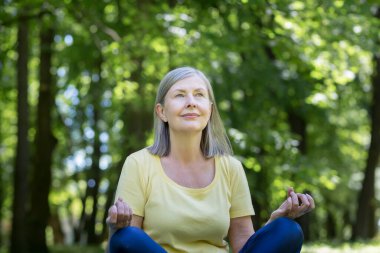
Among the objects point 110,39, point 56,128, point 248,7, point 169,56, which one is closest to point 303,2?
point 248,7

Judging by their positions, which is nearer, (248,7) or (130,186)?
(130,186)

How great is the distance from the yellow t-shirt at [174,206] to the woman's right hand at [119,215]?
0.42 meters

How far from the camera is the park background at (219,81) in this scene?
773 cm

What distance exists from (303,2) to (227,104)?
195 inches

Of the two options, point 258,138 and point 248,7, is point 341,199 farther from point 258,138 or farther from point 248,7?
point 248,7

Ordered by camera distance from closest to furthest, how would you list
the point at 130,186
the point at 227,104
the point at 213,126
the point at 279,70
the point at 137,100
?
1. the point at 130,186
2. the point at 213,126
3. the point at 137,100
4. the point at 279,70
5. the point at 227,104

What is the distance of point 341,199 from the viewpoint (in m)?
20.0

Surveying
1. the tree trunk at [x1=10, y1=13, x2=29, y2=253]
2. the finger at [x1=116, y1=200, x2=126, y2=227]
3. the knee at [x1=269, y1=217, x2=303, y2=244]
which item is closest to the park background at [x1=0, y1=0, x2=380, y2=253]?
the tree trunk at [x1=10, y1=13, x2=29, y2=253]

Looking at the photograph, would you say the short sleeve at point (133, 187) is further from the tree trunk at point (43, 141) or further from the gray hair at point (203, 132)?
the tree trunk at point (43, 141)

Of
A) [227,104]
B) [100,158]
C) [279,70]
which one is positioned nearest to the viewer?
[279,70]

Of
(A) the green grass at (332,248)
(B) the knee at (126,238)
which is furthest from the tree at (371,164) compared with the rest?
(B) the knee at (126,238)

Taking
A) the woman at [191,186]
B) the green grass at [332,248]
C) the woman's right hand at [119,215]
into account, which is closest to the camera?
the woman's right hand at [119,215]

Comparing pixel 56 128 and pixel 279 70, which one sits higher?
pixel 279 70

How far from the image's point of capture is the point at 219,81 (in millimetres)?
10352
